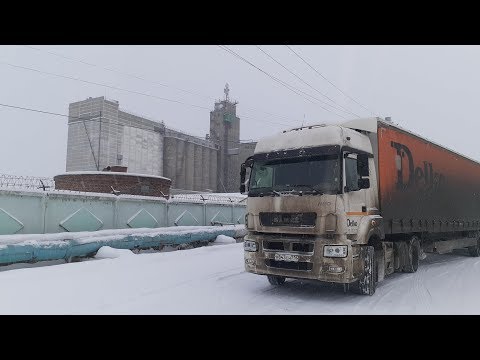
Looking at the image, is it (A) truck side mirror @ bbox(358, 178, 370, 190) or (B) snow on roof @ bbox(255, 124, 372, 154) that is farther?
(B) snow on roof @ bbox(255, 124, 372, 154)

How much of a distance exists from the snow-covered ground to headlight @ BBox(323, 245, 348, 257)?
935 millimetres

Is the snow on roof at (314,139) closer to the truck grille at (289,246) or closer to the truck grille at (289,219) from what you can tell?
the truck grille at (289,219)

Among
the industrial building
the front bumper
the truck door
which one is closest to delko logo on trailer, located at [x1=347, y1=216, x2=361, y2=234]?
the truck door

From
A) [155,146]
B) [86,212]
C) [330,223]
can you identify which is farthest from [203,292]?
[155,146]

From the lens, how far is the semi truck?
661 centimetres

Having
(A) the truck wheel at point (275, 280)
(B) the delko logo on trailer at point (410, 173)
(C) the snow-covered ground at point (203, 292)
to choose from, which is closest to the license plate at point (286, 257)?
(C) the snow-covered ground at point (203, 292)

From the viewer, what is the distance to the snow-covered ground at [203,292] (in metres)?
6.16

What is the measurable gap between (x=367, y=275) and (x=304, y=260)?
1.45 meters

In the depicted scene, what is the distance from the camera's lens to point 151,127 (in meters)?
54.7

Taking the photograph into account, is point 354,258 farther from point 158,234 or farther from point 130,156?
point 130,156

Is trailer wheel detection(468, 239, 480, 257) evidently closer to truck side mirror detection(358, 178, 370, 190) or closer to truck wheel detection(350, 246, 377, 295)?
truck wheel detection(350, 246, 377, 295)

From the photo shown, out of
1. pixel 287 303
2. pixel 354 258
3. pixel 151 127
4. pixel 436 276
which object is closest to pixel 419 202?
pixel 436 276

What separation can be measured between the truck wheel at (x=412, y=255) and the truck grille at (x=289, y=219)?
13.6ft
